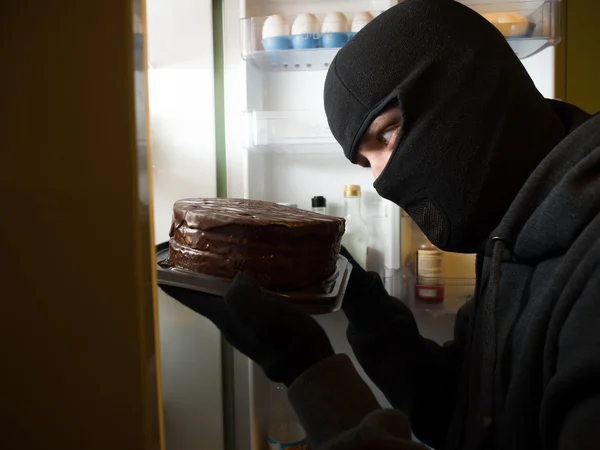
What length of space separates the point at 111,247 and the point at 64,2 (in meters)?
0.12

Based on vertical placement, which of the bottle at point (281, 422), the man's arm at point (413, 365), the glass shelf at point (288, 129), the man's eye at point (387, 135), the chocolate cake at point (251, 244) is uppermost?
the glass shelf at point (288, 129)

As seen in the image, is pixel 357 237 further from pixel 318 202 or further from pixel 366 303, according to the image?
pixel 366 303

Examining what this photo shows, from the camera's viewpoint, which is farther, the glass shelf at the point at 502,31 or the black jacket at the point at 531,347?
the glass shelf at the point at 502,31

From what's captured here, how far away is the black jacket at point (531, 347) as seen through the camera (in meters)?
0.50

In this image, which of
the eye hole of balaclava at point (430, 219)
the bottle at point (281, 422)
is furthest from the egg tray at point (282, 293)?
the bottle at point (281, 422)

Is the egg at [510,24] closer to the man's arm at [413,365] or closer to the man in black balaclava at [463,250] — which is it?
the man in black balaclava at [463,250]

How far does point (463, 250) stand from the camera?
0.84 m

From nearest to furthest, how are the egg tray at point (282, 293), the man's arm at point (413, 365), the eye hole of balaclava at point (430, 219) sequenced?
1. the egg tray at point (282, 293)
2. the eye hole of balaclava at point (430, 219)
3. the man's arm at point (413, 365)

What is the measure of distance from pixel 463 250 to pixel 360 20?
0.69 meters

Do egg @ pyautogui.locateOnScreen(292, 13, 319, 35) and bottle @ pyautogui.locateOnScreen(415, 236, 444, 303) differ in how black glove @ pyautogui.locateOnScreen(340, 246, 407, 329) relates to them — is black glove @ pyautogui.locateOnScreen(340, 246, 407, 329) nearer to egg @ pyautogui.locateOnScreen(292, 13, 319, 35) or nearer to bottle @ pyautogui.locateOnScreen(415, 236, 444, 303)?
bottle @ pyautogui.locateOnScreen(415, 236, 444, 303)

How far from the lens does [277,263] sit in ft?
2.46

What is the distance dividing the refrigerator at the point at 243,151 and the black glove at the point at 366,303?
29 centimetres

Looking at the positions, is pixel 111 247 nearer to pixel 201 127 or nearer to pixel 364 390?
pixel 364 390

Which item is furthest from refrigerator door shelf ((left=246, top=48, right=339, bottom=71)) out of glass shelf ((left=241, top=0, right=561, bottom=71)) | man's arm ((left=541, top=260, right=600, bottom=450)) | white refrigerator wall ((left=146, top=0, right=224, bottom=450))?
man's arm ((left=541, top=260, right=600, bottom=450))
